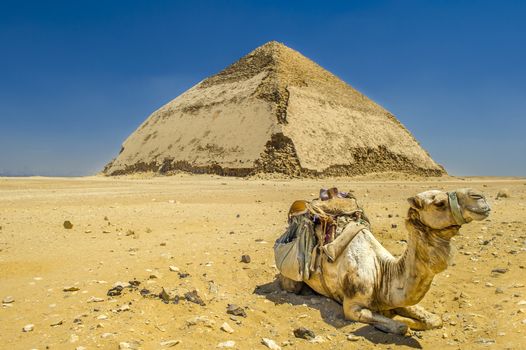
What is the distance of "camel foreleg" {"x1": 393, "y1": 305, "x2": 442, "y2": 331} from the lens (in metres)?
3.53

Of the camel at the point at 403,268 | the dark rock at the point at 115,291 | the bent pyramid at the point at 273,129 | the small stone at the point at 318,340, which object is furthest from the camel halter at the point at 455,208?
the bent pyramid at the point at 273,129

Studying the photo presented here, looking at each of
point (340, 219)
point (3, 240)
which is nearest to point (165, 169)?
point (3, 240)

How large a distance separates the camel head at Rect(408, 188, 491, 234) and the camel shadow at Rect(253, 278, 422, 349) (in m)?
0.98

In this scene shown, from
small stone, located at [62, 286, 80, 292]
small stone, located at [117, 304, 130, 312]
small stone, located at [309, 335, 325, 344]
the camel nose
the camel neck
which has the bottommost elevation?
small stone, located at [309, 335, 325, 344]

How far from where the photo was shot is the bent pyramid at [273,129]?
114 feet

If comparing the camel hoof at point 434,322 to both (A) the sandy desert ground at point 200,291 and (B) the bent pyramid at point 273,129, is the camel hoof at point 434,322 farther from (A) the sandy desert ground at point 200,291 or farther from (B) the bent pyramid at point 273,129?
(B) the bent pyramid at point 273,129

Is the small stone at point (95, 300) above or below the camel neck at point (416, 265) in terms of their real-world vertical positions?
below

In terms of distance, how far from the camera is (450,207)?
106 inches

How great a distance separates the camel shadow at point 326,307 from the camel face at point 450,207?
3.25 feet

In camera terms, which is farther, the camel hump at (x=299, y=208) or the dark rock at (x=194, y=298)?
the camel hump at (x=299, y=208)

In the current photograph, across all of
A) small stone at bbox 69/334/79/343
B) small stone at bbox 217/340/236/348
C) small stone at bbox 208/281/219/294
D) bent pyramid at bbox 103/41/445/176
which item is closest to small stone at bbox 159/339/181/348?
small stone at bbox 217/340/236/348

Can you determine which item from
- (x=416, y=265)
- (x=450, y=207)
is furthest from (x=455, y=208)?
(x=416, y=265)

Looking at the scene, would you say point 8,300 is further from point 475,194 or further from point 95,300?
point 475,194

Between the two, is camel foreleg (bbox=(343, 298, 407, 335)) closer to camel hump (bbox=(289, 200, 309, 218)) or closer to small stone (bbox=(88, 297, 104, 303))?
camel hump (bbox=(289, 200, 309, 218))
